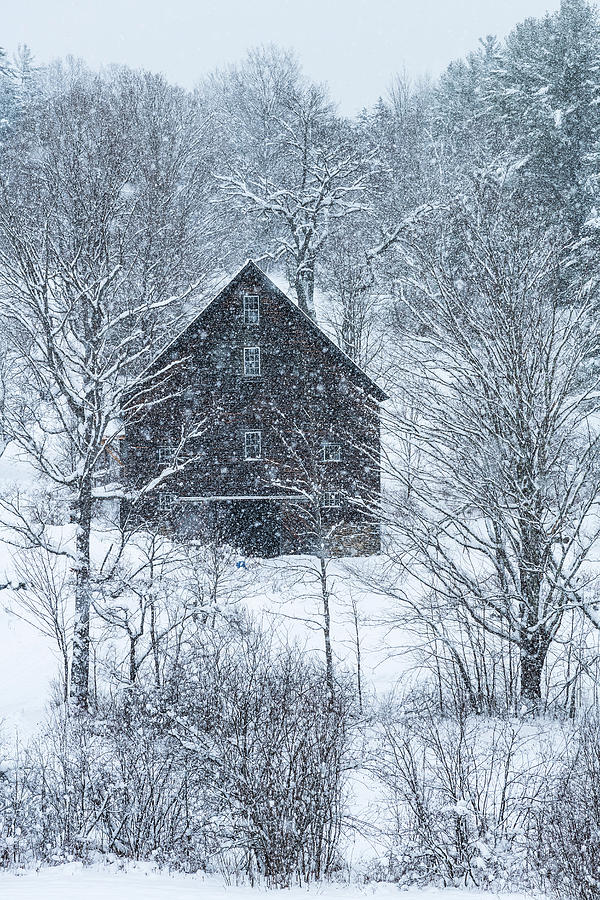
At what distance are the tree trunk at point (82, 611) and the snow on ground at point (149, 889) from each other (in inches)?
254

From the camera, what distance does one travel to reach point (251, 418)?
31281mm

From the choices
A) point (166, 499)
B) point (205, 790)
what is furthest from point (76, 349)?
point (166, 499)

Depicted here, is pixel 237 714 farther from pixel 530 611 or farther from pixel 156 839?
pixel 530 611

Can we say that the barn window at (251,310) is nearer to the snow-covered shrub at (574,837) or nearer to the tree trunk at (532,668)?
the tree trunk at (532,668)

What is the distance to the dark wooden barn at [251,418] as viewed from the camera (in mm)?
30688

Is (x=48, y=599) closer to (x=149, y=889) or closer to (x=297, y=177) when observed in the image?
(x=149, y=889)

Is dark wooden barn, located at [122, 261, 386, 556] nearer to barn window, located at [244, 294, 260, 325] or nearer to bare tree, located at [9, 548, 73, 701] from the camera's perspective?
barn window, located at [244, 294, 260, 325]

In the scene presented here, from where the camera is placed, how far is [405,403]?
58.0ft

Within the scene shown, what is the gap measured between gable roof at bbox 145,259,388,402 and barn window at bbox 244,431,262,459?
440 cm

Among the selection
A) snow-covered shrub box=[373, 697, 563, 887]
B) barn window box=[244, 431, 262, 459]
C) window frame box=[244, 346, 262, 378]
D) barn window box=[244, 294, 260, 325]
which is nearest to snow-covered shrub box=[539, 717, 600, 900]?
snow-covered shrub box=[373, 697, 563, 887]

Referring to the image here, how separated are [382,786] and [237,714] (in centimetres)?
362

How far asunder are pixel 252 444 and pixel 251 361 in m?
3.27

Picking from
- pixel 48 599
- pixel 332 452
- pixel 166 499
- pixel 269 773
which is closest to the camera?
pixel 269 773

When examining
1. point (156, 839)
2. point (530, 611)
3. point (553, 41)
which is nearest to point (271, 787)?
point (156, 839)
